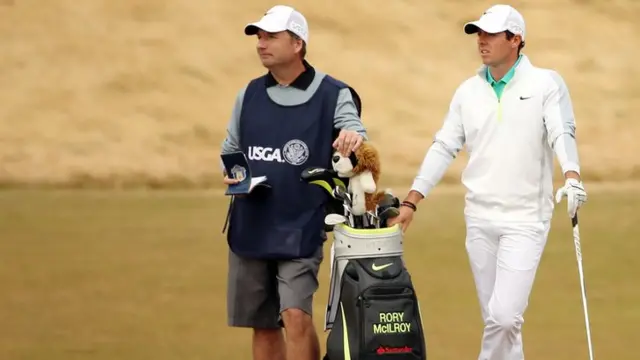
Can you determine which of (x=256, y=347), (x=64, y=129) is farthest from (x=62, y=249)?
(x=64, y=129)

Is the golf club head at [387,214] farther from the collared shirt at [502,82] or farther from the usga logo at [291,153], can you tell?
the collared shirt at [502,82]

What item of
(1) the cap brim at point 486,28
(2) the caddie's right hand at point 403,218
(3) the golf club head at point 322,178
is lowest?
(2) the caddie's right hand at point 403,218

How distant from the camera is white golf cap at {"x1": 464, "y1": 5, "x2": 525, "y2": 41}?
531 centimetres

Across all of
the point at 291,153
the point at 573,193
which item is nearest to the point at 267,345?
the point at 291,153

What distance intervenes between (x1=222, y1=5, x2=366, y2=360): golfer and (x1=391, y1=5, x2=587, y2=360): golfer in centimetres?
38

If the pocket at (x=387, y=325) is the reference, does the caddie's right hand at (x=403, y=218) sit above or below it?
above

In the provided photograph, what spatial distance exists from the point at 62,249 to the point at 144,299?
1740 millimetres

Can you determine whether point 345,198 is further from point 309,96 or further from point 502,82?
point 502,82

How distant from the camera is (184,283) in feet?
28.3

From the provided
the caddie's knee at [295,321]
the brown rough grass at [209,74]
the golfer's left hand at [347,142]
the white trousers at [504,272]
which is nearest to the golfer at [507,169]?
the white trousers at [504,272]

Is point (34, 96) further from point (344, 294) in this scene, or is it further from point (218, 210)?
point (344, 294)

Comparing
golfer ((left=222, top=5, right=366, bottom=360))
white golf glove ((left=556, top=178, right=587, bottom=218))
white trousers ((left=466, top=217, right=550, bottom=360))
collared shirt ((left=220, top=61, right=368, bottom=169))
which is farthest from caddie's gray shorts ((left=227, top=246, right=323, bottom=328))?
white golf glove ((left=556, top=178, right=587, bottom=218))

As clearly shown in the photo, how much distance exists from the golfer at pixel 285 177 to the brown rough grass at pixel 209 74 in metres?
8.52

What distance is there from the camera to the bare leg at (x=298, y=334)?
520 centimetres
